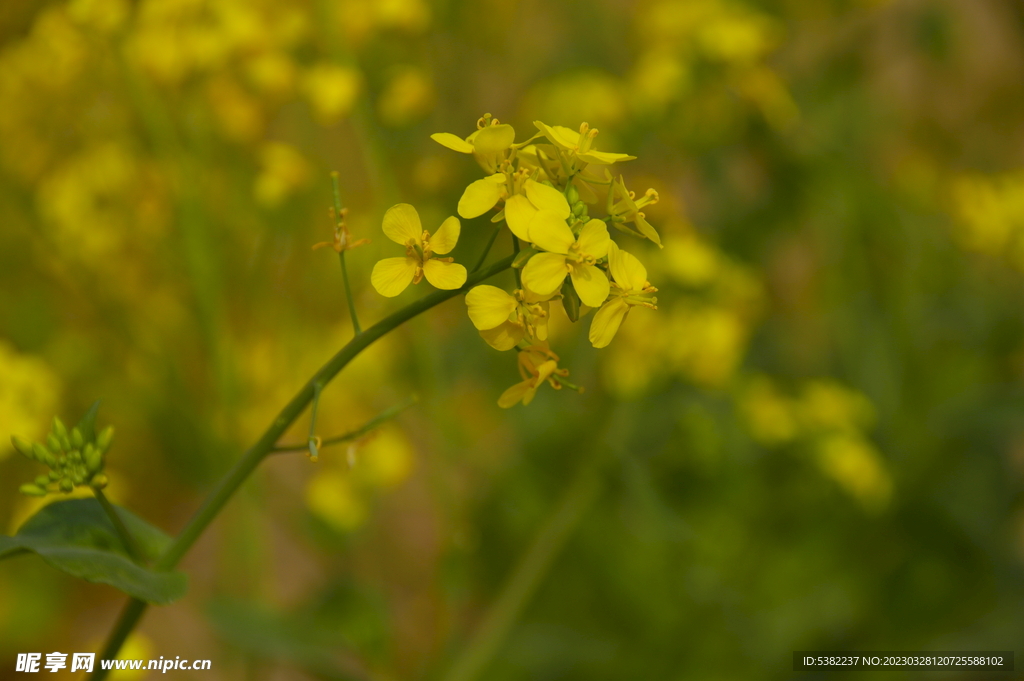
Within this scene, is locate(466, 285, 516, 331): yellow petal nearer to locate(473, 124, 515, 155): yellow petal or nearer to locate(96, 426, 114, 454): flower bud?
locate(473, 124, 515, 155): yellow petal

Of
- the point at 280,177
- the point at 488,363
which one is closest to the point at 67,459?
the point at 280,177

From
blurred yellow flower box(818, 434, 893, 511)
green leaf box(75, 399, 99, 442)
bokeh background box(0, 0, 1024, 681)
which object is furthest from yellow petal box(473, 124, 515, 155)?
blurred yellow flower box(818, 434, 893, 511)

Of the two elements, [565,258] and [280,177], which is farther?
[280,177]

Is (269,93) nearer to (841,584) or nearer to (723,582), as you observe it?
(723,582)

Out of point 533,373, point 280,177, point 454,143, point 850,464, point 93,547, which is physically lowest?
point 93,547

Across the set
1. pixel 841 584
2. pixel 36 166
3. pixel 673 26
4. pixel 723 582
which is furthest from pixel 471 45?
pixel 841 584

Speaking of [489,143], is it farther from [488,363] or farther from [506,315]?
[488,363]

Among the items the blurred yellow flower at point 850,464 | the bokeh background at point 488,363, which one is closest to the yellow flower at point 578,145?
the bokeh background at point 488,363
